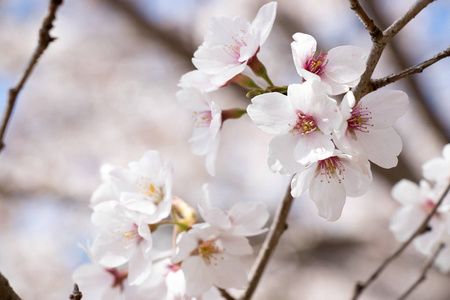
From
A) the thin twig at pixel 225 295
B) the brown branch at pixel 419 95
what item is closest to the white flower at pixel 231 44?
the thin twig at pixel 225 295

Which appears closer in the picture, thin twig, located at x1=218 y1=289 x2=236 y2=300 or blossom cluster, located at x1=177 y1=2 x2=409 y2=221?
blossom cluster, located at x1=177 y1=2 x2=409 y2=221

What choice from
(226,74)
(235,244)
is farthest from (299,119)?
(235,244)

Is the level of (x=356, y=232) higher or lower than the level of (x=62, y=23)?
higher

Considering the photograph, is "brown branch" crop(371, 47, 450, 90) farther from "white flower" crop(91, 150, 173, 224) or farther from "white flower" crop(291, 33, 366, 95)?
"white flower" crop(91, 150, 173, 224)

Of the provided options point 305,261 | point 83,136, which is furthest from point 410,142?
point 83,136

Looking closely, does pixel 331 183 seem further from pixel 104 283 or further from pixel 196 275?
pixel 104 283

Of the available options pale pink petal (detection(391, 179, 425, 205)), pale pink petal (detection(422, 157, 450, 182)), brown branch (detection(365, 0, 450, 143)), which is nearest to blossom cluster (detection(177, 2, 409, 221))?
pale pink petal (detection(422, 157, 450, 182))

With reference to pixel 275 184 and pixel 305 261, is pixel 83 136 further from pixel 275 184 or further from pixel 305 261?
pixel 305 261
